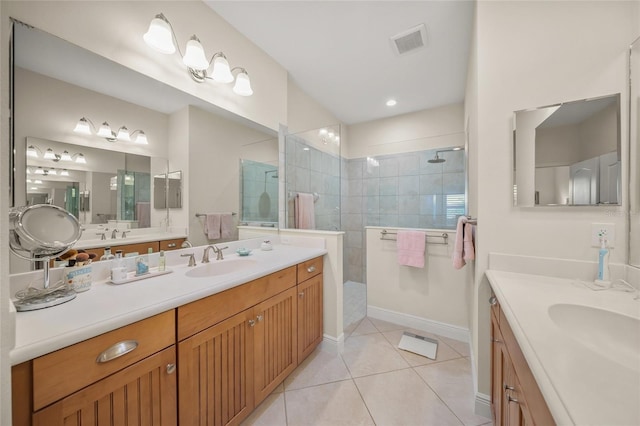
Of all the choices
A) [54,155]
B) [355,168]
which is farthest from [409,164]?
[54,155]

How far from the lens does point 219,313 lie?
3.59ft

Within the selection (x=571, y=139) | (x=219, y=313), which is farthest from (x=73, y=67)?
(x=571, y=139)

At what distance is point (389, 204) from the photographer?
281 cm

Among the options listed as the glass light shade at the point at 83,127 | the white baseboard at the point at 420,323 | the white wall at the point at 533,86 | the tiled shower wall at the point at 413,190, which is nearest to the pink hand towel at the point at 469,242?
the white wall at the point at 533,86

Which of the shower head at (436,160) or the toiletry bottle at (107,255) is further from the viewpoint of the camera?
the shower head at (436,160)

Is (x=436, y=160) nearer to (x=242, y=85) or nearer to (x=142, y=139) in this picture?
(x=242, y=85)

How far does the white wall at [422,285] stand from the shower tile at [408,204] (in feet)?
1.10

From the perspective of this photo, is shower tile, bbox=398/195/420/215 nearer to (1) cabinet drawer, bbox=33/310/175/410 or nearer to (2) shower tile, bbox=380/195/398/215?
(2) shower tile, bbox=380/195/398/215

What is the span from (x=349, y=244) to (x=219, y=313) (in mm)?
2765

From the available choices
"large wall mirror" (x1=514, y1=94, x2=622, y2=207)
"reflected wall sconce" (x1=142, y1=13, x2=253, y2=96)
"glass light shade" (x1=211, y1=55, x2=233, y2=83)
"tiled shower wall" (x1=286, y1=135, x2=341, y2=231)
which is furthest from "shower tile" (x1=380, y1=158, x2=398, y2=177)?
"glass light shade" (x1=211, y1=55, x2=233, y2=83)

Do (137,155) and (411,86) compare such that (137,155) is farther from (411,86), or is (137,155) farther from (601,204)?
(411,86)

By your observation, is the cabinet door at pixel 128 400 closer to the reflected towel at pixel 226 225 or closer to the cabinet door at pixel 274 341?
the cabinet door at pixel 274 341

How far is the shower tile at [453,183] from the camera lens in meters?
2.49

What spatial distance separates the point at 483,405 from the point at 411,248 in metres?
1.27
